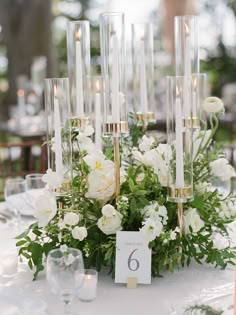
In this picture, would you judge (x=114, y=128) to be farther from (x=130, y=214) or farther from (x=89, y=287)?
(x=89, y=287)

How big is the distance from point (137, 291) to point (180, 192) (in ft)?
0.83

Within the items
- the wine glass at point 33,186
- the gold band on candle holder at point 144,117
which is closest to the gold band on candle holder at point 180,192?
the gold band on candle holder at point 144,117

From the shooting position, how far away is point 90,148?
163cm

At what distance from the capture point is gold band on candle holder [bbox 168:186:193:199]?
59.6 inches

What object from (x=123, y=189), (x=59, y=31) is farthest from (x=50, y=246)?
(x=59, y=31)

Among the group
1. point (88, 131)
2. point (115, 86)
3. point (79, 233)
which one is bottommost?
point (79, 233)

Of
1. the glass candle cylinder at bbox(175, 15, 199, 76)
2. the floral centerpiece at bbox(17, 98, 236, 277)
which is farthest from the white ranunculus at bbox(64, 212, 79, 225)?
the glass candle cylinder at bbox(175, 15, 199, 76)

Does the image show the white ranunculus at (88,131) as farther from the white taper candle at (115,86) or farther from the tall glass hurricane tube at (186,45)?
the tall glass hurricane tube at (186,45)

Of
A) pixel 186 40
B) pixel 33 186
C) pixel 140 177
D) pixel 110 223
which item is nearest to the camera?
pixel 110 223

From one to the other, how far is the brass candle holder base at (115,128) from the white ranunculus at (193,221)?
256 millimetres

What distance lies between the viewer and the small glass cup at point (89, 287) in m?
1.40

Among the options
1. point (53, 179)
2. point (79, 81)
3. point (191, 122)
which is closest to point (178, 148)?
point (191, 122)

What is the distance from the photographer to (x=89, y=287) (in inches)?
55.9

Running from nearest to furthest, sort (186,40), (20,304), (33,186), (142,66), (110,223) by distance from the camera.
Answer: (20,304)
(110,223)
(186,40)
(142,66)
(33,186)
